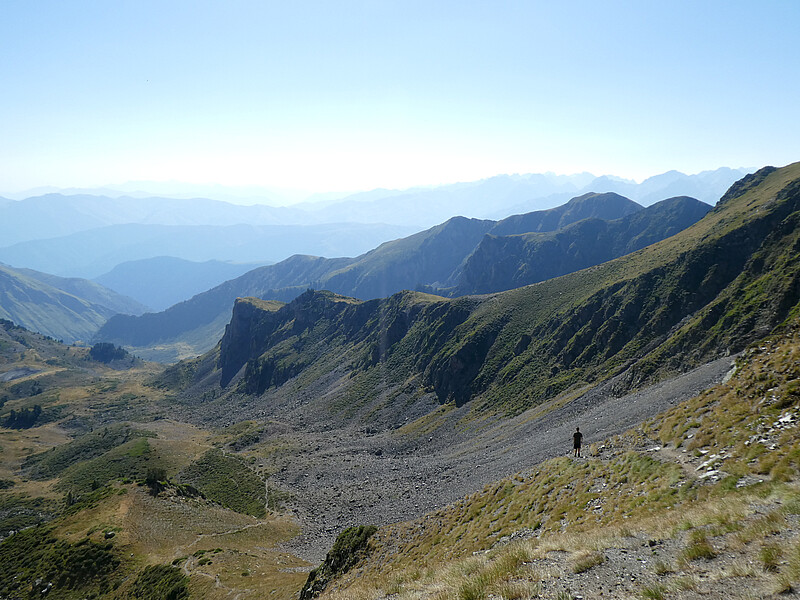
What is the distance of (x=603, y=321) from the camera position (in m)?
100

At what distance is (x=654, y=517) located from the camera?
16.9 metres

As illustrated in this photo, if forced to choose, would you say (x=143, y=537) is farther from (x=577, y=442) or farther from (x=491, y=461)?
(x=577, y=442)

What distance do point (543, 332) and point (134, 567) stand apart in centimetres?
9693

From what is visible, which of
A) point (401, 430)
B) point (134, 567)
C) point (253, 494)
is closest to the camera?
point (134, 567)

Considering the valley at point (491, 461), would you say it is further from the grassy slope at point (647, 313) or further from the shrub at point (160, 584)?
the grassy slope at point (647, 313)

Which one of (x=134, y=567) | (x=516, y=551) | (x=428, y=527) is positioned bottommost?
(x=134, y=567)

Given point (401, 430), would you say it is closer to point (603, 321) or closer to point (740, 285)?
point (603, 321)

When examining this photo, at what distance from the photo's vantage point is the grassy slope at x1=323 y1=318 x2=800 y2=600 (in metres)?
11.4

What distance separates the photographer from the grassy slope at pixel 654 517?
1142 centimetres

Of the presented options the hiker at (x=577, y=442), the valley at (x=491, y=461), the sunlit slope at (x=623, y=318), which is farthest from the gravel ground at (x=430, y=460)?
the sunlit slope at (x=623, y=318)

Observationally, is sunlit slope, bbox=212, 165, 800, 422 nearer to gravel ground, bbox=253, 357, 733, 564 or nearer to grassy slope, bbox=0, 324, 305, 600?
gravel ground, bbox=253, 357, 733, 564

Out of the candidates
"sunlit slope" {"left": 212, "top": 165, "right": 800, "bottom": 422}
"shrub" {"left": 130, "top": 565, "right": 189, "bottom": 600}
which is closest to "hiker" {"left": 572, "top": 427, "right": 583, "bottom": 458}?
"shrub" {"left": 130, "top": 565, "right": 189, "bottom": 600}

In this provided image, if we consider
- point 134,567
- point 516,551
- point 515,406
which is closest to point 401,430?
point 515,406

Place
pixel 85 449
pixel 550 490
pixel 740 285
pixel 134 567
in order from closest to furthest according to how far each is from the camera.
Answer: pixel 550 490
pixel 134 567
pixel 740 285
pixel 85 449
